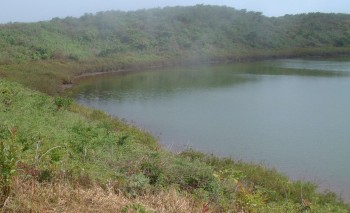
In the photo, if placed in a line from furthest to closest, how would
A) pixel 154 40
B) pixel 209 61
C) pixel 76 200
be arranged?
pixel 154 40, pixel 209 61, pixel 76 200

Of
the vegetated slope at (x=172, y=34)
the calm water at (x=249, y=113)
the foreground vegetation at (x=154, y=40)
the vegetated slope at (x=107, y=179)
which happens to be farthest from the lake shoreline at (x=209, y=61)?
the vegetated slope at (x=107, y=179)

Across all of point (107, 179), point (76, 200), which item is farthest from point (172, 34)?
point (76, 200)

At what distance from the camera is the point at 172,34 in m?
52.8

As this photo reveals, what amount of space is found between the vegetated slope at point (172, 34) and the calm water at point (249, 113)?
30.4 feet

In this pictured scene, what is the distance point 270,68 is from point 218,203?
1484 inches

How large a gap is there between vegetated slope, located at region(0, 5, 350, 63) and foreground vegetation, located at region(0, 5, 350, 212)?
158 mm

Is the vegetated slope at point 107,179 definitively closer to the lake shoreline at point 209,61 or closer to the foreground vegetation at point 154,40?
the foreground vegetation at point 154,40

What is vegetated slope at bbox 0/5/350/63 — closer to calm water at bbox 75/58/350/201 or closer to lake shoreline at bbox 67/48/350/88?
lake shoreline at bbox 67/48/350/88

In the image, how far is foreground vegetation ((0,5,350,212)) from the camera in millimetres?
4809

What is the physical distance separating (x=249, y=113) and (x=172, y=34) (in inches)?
1377

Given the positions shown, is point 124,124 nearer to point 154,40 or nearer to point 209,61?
point 209,61

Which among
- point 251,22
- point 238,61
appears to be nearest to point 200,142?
point 238,61

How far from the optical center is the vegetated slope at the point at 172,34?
131ft

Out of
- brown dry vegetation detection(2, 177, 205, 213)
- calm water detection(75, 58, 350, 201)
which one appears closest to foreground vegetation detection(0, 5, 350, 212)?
brown dry vegetation detection(2, 177, 205, 213)
